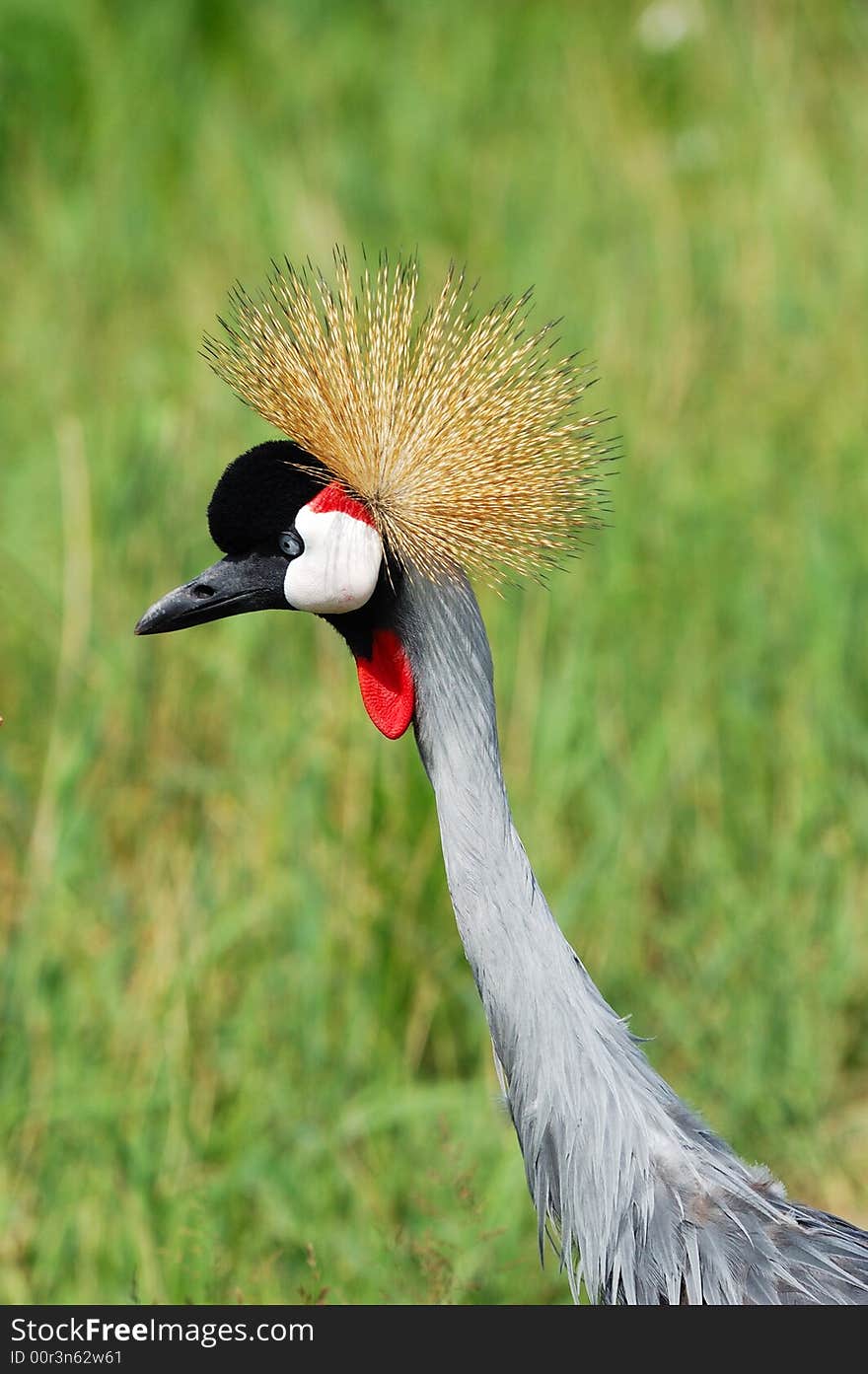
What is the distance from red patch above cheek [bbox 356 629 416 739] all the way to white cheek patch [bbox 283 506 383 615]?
0.17 feet

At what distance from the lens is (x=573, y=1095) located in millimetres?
1268

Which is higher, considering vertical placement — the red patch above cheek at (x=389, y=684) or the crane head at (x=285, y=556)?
the crane head at (x=285, y=556)

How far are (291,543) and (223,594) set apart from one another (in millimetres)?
71

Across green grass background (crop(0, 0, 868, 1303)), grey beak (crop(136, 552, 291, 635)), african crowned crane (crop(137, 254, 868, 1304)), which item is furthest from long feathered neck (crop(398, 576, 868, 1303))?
green grass background (crop(0, 0, 868, 1303))

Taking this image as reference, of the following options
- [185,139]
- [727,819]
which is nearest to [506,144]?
[185,139]

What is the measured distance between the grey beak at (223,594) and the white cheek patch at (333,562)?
0.02 metres

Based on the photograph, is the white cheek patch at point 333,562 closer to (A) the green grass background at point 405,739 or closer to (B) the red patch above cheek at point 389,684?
(B) the red patch above cheek at point 389,684

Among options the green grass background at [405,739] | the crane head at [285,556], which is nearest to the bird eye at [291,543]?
the crane head at [285,556]

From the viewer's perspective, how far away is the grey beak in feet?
4.38

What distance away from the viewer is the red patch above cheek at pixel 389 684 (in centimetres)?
134

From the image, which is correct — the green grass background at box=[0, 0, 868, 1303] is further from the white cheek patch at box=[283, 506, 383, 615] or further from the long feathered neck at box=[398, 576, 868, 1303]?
the white cheek patch at box=[283, 506, 383, 615]

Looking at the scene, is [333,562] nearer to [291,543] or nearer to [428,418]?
[291,543]

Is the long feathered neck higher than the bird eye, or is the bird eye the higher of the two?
the bird eye
